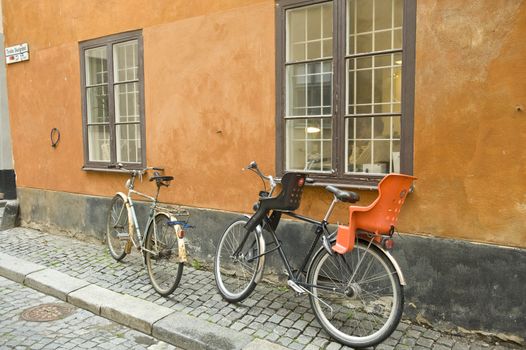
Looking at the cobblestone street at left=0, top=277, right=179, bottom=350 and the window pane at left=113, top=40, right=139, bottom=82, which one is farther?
the window pane at left=113, top=40, right=139, bottom=82

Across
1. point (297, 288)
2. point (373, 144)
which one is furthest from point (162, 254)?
point (373, 144)

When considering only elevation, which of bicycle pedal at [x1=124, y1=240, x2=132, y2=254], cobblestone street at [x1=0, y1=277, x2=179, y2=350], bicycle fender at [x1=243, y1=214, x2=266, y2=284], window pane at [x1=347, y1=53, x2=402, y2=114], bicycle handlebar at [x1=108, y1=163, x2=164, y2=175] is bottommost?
cobblestone street at [x1=0, y1=277, x2=179, y2=350]

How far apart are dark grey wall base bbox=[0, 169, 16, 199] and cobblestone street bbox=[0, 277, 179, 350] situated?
7699 mm

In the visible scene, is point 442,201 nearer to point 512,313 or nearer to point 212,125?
point 512,313

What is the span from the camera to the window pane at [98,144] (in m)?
7.08

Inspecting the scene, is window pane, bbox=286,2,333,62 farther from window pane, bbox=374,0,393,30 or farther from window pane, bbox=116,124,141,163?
window pane, bbox=116,124,141,163

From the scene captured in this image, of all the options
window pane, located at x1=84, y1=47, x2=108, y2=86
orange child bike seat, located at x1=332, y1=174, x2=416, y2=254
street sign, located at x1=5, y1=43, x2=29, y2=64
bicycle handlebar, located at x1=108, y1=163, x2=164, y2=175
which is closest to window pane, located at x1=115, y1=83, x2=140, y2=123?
window pane, located at x1=84, y1=47, x2=108, y2=86

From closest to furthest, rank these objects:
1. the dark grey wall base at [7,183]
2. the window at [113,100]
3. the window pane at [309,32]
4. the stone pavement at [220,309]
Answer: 1. the stone pavement at [220,309]
2. the window pane at [309,32]
3. the window at [113,100]
4. the dark grey wall base at [7,183]

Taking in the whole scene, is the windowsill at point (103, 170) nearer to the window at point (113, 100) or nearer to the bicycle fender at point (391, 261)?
the window at point (113, 100)

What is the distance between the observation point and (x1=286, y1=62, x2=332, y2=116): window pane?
4.68 meters

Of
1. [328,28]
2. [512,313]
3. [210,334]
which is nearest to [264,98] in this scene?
[328,28]

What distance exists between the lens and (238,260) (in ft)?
15.0

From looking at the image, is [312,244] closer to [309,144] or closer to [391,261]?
[391,261]

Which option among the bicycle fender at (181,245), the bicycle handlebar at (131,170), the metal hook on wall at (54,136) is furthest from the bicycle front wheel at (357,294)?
the metal hook on wall at (54,136)
